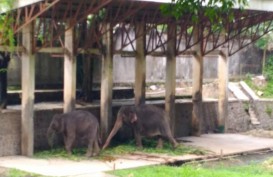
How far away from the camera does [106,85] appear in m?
16.2

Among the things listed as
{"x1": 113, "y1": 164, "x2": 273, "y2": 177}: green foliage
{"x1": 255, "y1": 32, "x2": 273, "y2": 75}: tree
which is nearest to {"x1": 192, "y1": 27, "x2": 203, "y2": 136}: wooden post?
{"x1": 113, "y1": 164, "x2": 273, "y2": 177}: green foliage

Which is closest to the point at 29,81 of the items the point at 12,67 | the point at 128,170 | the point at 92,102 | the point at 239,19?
the point at 128,170

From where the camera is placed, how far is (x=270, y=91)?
25250 millimetres

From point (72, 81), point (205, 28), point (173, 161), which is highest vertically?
point (205, 28)

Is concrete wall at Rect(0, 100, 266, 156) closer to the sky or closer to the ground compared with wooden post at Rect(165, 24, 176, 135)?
closer to the ground

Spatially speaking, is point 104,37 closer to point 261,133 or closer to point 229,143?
point 229,143

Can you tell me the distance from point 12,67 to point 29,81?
559cm

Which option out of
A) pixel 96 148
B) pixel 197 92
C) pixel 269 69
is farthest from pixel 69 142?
pixel 269 69

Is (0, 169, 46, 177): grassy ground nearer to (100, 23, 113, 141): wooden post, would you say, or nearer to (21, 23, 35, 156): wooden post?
(21, 23, 35, 156): wooden post

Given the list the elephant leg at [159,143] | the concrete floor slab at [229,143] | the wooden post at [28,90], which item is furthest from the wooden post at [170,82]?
the wooden post at [28,90]

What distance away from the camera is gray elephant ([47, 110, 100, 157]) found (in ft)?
47.9

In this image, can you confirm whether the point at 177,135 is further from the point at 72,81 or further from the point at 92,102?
the point at 72,81

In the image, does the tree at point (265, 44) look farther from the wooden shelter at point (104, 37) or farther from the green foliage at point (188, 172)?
the green foliage at point (188, 172)

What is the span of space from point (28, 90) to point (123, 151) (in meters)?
2.74
